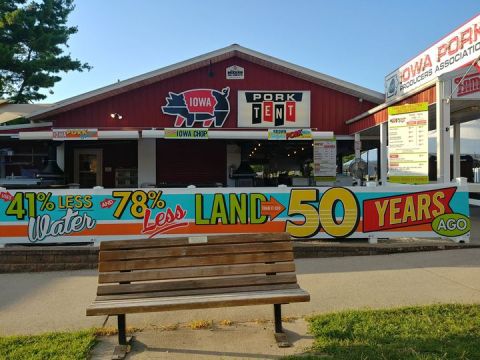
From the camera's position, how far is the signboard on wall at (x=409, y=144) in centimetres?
926

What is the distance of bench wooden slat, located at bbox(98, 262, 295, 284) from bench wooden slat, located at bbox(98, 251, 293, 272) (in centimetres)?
5

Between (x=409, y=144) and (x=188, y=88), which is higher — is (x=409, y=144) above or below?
below

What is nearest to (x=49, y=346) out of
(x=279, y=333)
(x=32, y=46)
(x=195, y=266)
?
(x=195, y=266)

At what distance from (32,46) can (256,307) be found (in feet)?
98.5

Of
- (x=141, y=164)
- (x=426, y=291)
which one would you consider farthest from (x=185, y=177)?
(x=426, y=291)

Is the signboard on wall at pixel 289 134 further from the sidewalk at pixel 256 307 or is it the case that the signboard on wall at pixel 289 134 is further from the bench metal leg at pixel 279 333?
the bench metal leg at pixel 279 333

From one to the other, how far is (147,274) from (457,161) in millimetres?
14309

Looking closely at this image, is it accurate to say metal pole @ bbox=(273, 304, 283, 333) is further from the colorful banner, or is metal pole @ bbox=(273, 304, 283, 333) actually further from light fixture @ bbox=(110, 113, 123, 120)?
light fixture @ bbox=(110, 113, 123, 120)

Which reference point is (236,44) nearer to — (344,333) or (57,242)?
(57,242)

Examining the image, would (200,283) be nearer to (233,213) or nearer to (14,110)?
(233,213)

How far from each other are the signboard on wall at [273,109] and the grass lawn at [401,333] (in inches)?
451

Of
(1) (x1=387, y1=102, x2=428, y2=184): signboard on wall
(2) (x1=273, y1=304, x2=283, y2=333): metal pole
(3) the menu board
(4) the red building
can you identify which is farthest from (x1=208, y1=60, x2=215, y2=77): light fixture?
(2) (x1=273, y1=304, x2=283, y2=333): metal pole

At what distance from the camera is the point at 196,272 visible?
4473 millimetres

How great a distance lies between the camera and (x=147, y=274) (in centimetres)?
438
